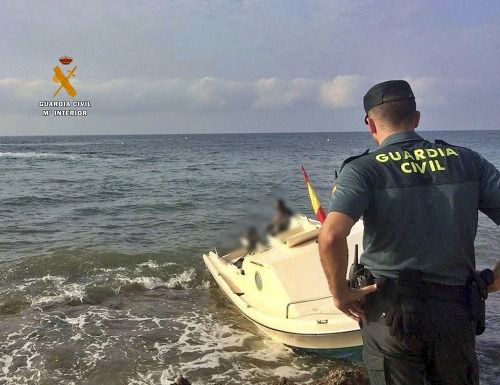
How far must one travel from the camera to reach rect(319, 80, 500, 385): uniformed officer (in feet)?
7.85

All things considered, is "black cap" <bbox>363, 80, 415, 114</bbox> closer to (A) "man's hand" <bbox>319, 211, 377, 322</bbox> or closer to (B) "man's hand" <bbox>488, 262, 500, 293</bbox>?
(A) "man's hand" <bbox>319, 211, 377, 322</bbox>

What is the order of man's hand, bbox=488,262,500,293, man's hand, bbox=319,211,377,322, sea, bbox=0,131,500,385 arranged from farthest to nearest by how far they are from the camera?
sea, bbox=0,131,500,385 < man's hand, bbox=488,262,500,293 < man's hand, bbox=319,211,377,322

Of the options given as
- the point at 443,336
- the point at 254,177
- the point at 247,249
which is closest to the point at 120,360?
the point at 247,249

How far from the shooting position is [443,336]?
243 centimetres

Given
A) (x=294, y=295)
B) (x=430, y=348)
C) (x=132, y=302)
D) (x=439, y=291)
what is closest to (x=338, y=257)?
(x=439, y=291)

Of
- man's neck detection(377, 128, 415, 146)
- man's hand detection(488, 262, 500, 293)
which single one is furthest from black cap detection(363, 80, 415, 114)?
man's hand detection(488, 262, 500, 293)

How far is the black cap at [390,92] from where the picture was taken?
253 cm

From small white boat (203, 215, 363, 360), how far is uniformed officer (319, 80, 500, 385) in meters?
3.34

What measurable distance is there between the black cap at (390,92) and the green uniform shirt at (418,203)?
23cm

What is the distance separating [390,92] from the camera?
8.31ft

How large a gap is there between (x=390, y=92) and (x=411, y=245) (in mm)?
826

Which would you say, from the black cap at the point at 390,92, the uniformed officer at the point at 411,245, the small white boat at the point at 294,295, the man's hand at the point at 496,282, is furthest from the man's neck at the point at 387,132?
the small white boat at the point at 294,295

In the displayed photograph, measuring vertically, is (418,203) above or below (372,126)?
below

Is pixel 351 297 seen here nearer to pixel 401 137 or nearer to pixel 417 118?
pixel 401 137
